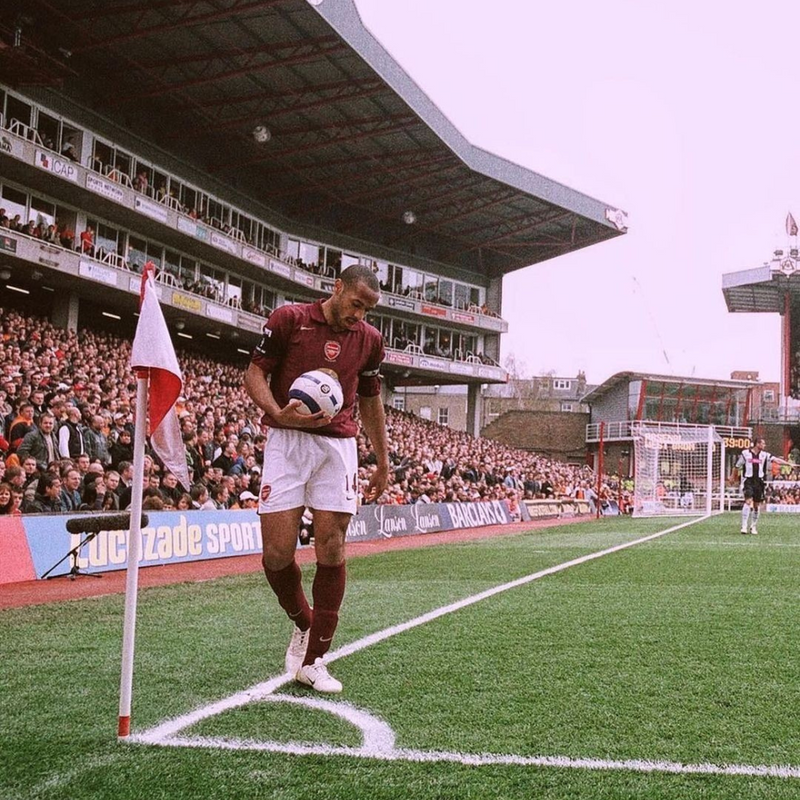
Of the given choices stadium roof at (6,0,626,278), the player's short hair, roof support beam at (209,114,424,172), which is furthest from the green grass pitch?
roof support beam at (209,114,424,172)


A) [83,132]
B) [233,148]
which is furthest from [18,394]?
[233,148]

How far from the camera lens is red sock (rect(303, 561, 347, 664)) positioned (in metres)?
4.45

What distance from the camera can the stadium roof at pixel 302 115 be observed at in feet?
88.6

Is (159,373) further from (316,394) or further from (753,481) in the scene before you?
(753,481)

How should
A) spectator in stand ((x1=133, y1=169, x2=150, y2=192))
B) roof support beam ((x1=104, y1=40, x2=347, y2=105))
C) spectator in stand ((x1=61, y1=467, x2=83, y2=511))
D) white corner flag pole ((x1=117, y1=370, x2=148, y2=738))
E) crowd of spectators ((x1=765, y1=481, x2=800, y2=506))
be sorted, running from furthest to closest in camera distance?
crowd of spectators ((x1=765, y1=481, x2=800, y2=506)) < spectator in stand ((x1=133, y1=169, x2=150, y2=192)) < roof support beam ((x1=104, y1=40, x2=347, y2=105)) < spectator in stand ((x1=61, y1=467, x2=83, y2=511)) < white corner flag pole ((x1=117, y1=370, x2=148, y2=738))

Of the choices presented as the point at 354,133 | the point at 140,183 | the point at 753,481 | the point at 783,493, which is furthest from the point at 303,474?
the point at 783,493

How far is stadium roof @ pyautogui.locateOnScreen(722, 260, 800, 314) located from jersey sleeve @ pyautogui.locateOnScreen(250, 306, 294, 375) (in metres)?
67.2

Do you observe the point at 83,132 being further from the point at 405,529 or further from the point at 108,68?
the point at 405,529

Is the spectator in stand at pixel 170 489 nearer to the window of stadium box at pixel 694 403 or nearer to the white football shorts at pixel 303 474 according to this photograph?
the white football shorts at pixel 303 474

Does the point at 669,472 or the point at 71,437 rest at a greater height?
the point at 71,437

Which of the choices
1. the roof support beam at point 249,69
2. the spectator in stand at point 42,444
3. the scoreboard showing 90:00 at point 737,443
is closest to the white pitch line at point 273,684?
the spectator in stand at point 42,444

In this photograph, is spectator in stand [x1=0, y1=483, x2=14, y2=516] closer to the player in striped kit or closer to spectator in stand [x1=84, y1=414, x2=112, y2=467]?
spectator in stand [x1=84, y1=414, x2=112, y2=467]

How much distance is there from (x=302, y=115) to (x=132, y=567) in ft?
110

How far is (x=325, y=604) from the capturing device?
455cm
